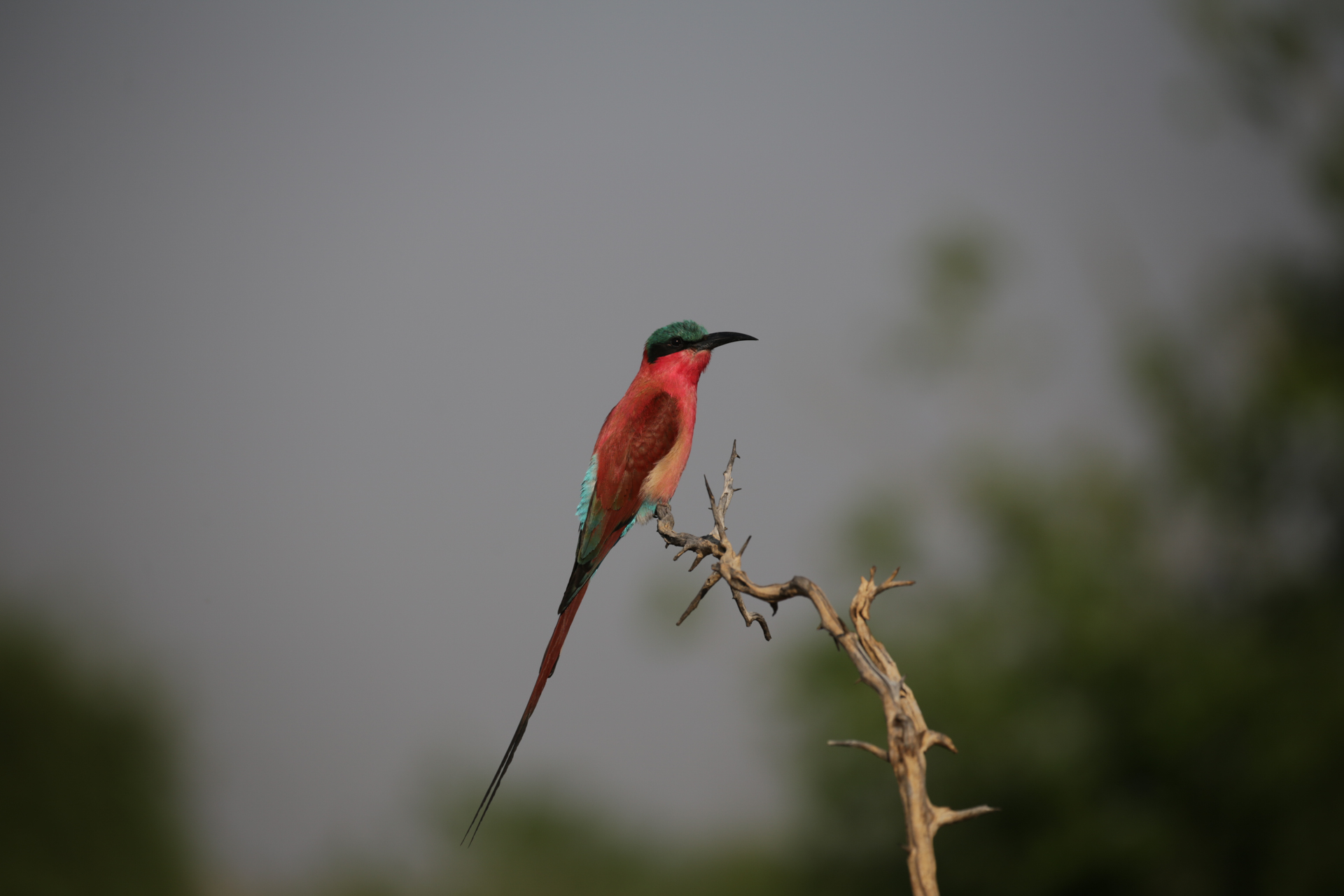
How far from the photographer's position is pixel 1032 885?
299 inches

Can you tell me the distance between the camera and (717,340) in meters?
2.39

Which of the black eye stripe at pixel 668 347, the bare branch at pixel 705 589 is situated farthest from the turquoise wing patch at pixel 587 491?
the bare branch at pixel 705 589

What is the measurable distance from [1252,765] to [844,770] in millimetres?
3766

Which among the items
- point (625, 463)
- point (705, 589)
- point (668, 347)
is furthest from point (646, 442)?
point (705, 589)

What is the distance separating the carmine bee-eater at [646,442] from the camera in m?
2.21

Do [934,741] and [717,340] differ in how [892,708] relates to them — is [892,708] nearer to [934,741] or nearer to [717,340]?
[934,741]

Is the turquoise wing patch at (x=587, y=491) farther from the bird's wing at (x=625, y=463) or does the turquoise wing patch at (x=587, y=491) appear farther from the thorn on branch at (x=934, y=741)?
the thorn on branch at (x=934, y=741)

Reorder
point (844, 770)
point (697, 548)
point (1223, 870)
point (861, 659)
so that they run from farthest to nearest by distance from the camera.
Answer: point (1223, 870) → point (844, 770) → point (697, 548) → point (861, 659)

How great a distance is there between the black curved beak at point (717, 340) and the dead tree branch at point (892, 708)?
0.97 m

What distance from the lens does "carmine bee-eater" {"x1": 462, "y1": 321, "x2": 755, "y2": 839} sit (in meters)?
2.21

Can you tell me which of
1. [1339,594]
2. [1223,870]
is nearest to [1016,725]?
[1223,870]

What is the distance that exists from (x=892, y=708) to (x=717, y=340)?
1.36 meters

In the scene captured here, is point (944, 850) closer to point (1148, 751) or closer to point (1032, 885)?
point (1032, 885)

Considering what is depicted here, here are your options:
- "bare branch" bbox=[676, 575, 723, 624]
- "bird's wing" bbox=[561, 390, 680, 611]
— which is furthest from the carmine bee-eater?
"bare branch" bbox=[676, 575, 723, 624]
